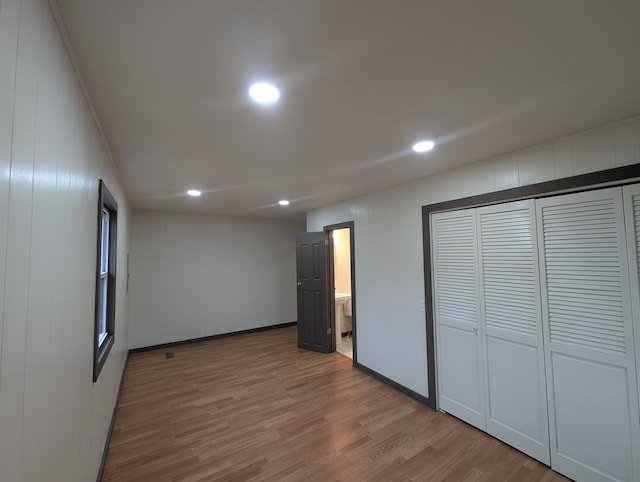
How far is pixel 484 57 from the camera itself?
121 cm

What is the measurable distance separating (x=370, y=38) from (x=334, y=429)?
2.94 metres

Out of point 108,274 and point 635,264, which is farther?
point 108,274

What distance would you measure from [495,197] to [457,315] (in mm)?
1156

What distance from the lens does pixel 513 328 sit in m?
2.34

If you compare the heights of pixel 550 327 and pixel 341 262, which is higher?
pixel 341 262

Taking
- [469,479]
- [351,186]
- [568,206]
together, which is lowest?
[469,479]

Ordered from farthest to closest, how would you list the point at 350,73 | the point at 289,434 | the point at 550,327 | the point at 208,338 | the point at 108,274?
the point at 208,338 < the point at 108,274 < the point at 289,434 < the point at 550,327 < the point at 350,73

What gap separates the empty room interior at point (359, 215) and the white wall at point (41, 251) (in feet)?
0.04

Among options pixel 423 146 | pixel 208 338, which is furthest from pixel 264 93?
pixel 208 338

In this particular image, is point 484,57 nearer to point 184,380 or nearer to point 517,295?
point 517,295

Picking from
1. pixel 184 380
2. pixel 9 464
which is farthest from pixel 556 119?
pixel 184 380

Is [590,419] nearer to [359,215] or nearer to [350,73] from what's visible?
[350,73]

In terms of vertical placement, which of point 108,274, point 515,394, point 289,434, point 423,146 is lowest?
point 289,434

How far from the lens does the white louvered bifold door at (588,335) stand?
1.81 meters
